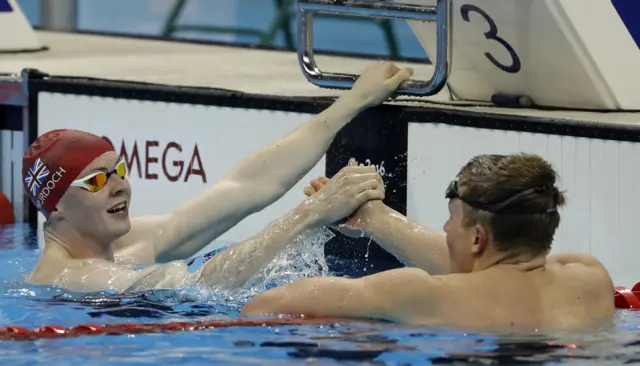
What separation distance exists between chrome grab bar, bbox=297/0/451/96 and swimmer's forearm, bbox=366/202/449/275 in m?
0.81

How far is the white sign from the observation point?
562 cm

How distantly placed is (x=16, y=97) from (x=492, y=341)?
3.57 m

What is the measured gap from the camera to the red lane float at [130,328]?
3.54m

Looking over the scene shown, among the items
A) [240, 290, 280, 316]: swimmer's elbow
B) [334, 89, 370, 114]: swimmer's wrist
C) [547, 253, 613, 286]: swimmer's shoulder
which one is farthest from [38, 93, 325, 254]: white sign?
[547, 253, 613, 286]: swimmer's shoulder

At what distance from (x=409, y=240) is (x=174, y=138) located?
6.51ft

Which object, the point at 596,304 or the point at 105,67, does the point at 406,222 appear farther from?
the point at 105,67

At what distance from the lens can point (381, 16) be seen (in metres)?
5.00

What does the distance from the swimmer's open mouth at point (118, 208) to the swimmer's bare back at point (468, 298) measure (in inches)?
39.3

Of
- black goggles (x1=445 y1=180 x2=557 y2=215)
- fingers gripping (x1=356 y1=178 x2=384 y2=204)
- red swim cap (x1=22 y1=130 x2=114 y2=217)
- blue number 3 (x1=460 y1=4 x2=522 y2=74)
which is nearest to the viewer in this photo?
black goggles (x1=445 y1=180 x2=557 y2=215)

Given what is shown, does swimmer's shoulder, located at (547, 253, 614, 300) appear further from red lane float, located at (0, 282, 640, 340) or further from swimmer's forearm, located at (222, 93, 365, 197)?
swimmer's forearm, located at (222, 93, 365, 197)

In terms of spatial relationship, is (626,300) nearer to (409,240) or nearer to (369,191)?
(409,240)

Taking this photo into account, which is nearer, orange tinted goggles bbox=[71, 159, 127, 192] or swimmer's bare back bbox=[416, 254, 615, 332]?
swimmer's bare back bbox=[416, 254, 615, 332]

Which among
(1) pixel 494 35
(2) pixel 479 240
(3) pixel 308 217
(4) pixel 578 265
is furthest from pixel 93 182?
(1) pixel 494 35

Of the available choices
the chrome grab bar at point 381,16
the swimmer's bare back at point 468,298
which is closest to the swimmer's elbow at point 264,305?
the swimmer's bare back at point 468,298
